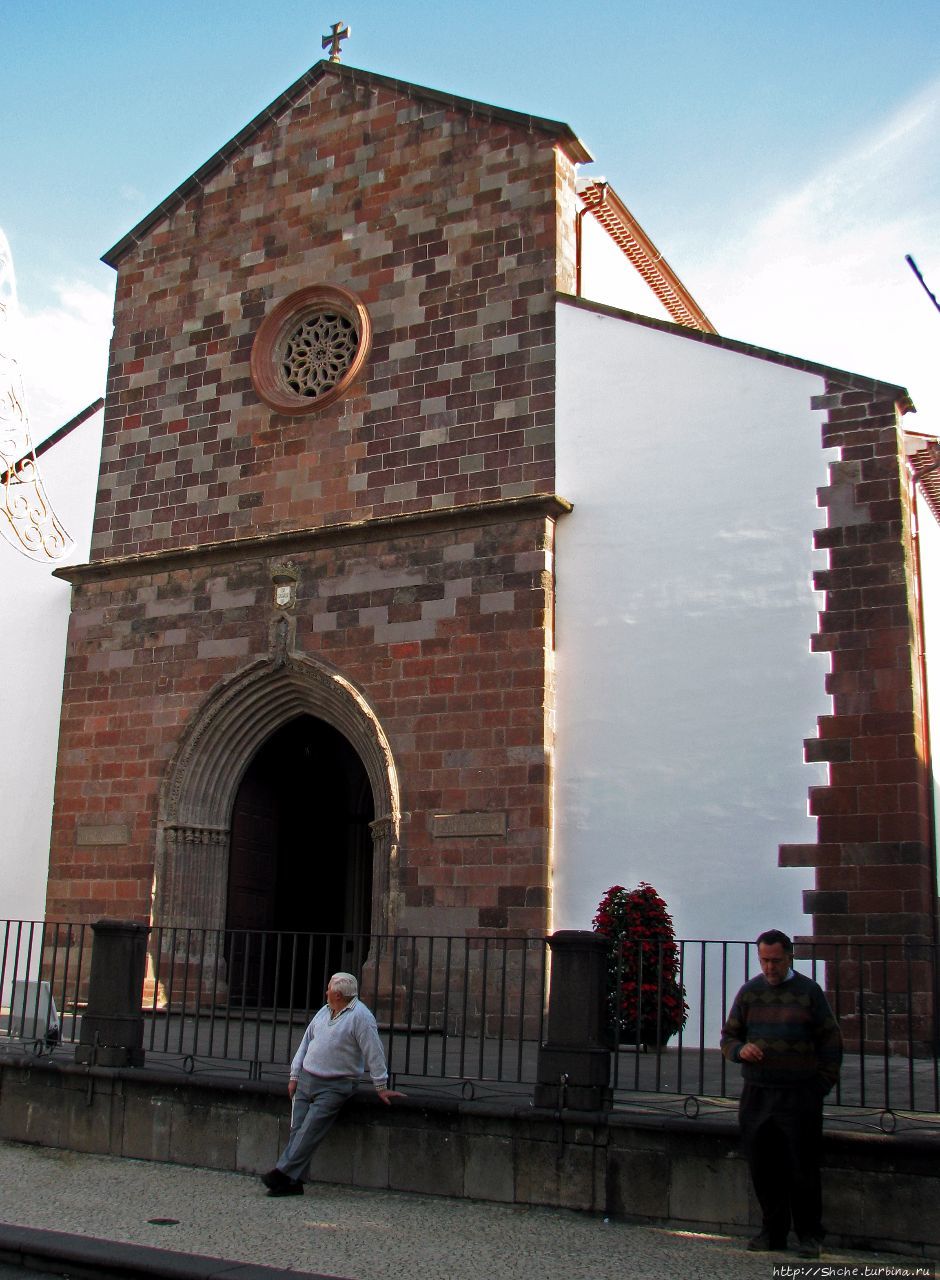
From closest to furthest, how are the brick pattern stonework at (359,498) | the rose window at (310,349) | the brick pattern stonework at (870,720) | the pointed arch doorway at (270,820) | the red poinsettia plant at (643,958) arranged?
1. the red poinsettia plant at (643,958)
2. the brick pattern stonework at (870,720)
3. the brick pattern stonework at (359,498)
4. the pointed arch doorway at (270,820)
5. the rose window at (310,349)

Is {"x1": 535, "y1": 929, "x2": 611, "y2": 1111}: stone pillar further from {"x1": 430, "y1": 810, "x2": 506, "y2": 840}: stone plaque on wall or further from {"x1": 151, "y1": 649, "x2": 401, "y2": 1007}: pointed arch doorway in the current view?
{"x1": 151, "y1": 649, "x2": 401, "y2": 1007}: pointed arch doorway

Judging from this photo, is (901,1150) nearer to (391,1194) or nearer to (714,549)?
(391,1194)

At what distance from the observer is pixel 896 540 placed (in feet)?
37.3

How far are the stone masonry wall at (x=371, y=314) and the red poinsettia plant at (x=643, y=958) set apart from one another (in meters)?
3.94

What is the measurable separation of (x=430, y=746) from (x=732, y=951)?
3309mm

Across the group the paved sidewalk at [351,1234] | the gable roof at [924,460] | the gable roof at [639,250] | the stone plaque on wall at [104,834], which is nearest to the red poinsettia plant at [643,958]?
the paved sidewalk at [351,1234]

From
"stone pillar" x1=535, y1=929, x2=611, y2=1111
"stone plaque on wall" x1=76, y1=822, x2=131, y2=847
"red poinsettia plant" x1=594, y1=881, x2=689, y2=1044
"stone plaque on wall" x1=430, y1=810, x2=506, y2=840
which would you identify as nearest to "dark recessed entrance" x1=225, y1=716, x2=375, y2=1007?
"stone plaque on wall" x1=76, y1=822, x2=131, y2=847

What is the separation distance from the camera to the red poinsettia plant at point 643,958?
34.3 ft

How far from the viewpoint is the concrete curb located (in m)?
5.73

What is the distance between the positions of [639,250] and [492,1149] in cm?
1184

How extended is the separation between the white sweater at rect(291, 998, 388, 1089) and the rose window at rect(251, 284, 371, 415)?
8178 mm

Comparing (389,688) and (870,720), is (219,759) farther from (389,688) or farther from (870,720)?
(870,720)

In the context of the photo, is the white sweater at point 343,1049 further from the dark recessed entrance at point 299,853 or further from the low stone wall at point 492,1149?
the dark recessed entrance at point 299,853

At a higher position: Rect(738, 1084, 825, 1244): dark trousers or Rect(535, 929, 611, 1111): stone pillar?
Rect(535, 929, 611, 1111): stone pillar
